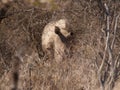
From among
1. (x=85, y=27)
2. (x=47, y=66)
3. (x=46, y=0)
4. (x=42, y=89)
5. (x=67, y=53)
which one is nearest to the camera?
(x=46, y=0)

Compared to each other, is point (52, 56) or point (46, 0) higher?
point (46, 0)

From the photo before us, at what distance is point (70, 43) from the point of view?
6.27 metres

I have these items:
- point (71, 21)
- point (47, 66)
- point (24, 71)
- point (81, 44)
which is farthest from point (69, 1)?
point (24, 71)

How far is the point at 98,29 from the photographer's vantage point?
5.61 metres

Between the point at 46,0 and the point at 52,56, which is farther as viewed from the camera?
the point at 52,56

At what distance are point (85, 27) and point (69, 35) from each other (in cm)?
37

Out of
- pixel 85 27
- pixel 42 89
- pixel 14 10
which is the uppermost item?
pixel 14 10

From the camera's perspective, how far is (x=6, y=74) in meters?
5.28

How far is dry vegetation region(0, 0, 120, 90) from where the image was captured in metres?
4.76

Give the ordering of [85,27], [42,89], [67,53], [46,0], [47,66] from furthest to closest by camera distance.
Answer: [85,27], [67,53], [47,66], [42,89], [46,0]

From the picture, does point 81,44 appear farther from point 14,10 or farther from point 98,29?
point 14,10

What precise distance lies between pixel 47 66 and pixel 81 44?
83 cm

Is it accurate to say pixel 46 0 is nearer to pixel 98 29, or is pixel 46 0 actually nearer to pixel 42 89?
pixel 42 89

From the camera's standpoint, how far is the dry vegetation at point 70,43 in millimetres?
4762
